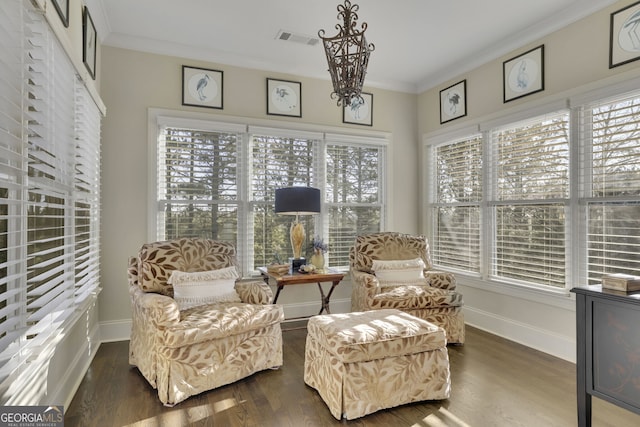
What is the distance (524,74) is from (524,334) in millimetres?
2426

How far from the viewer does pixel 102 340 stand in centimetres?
338

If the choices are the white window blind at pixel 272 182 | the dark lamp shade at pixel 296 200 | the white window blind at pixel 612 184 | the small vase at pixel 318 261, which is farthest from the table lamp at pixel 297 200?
the white window blind at pixel 612 184

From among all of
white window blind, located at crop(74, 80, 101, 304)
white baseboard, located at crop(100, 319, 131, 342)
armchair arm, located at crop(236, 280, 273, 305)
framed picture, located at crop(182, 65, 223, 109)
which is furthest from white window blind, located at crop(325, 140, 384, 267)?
white window blind, located at crop(74, 80, 101, 304)

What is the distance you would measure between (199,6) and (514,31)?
9.28 ft

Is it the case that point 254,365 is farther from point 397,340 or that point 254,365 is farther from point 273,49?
point 273,49

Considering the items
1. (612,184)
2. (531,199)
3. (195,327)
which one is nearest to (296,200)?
(195,327)

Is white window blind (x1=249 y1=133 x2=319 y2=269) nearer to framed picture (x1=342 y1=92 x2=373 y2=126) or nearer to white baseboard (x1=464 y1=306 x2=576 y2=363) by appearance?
framed picture (x1=342 y1=92 x2=373 y2=126)

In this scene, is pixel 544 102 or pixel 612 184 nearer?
pixel 612 184

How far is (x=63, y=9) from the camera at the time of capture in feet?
7.14

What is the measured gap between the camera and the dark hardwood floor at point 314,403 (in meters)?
2.11

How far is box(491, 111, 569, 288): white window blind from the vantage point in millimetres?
3164

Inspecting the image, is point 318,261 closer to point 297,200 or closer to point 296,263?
point 296,263

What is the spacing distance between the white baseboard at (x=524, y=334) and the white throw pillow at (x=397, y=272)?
2.89 feet

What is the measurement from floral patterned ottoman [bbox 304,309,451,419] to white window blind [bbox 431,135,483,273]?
1.98 meters
